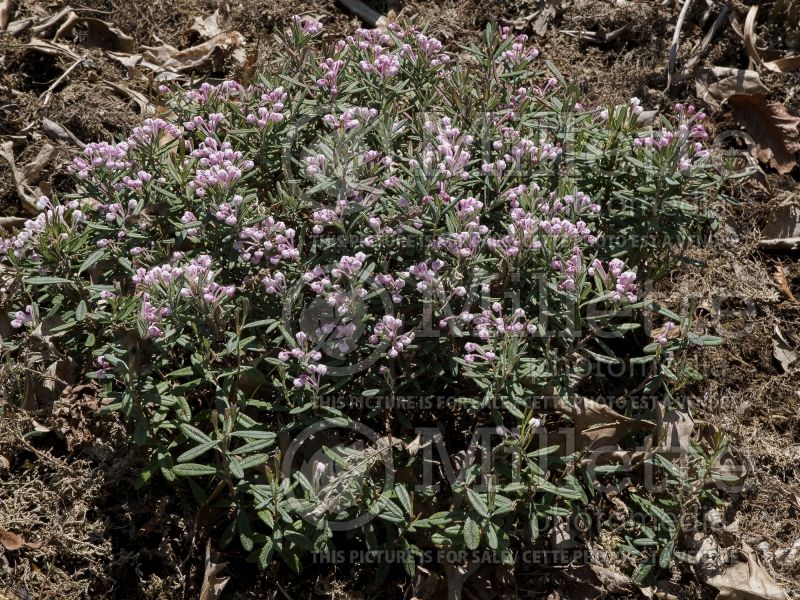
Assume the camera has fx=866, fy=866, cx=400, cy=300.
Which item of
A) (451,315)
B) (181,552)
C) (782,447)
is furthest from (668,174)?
(181,552)

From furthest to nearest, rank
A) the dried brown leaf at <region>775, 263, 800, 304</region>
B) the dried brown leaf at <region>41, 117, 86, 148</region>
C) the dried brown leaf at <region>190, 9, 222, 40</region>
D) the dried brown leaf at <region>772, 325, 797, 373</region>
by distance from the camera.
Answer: the dried brown leaf at <region>190, 9, 222, 40</region>, the dried brown leaf at <region>41, 117, 86, 148</region>, the dried brown leaf at <region>775, 263, 800, 304</region>, the dried brown leaf at <region>772, 325, 797, 373</region>

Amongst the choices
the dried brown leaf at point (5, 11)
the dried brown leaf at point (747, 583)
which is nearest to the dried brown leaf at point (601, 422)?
the dried brown leaf at point (747, 583)

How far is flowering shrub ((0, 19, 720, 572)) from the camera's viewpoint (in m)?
3.61

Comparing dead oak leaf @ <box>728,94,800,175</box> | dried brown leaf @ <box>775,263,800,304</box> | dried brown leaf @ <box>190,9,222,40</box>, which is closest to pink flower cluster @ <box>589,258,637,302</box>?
dried brown leaf @ <box>775,263,800,304</box>

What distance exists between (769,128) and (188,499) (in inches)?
166

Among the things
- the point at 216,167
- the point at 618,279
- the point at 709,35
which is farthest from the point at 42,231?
the point at 709,35

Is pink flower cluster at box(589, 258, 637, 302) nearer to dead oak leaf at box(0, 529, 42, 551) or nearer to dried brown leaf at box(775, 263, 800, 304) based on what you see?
dried brown leaf at box(775, 263, 800, 304)

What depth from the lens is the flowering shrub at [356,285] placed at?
3.61m

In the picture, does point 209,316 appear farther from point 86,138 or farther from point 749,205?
point 749,205

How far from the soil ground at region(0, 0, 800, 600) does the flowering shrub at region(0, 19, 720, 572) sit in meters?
0.27

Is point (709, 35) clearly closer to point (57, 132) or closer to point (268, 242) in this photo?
point (268, 242)

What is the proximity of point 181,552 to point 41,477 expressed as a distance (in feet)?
2.60

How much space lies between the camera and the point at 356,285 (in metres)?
3.65

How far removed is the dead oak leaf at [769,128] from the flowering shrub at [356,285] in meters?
1.45
